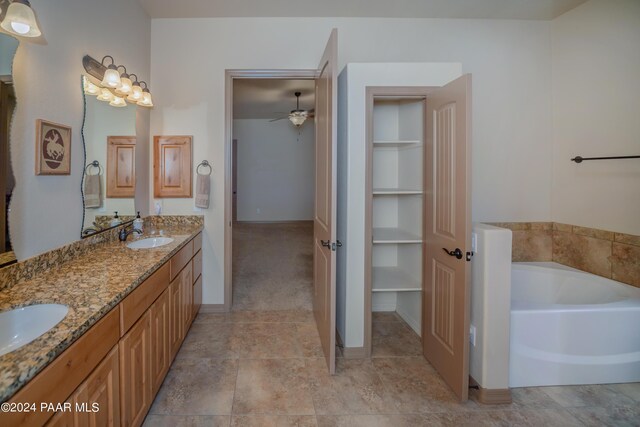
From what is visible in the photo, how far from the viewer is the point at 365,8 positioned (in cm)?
267

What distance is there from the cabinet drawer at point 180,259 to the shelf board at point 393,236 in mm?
1463

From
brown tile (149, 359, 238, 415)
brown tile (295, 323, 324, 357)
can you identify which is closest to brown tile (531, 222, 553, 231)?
brown tile (295, 323, 324, 357)

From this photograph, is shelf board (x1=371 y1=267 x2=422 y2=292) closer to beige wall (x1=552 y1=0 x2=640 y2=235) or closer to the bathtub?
the bathtub

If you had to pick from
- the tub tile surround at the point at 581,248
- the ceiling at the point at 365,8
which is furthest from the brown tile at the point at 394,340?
the ceiling at the point at 365,8

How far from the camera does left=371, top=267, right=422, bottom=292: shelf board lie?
8.12 ft

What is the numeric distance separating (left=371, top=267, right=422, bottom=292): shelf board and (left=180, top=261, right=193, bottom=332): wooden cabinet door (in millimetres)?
1445

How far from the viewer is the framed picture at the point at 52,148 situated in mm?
1538

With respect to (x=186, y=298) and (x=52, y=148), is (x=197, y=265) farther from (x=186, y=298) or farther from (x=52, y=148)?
(x=52, y=148)

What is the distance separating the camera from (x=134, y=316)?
4.64 feet

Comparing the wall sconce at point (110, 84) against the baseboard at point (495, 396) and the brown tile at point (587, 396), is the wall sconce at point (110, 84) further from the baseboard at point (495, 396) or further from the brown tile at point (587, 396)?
the brown tile at point (587, 396)

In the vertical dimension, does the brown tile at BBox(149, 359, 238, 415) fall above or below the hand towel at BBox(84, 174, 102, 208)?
below

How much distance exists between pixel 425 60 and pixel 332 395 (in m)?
2.91

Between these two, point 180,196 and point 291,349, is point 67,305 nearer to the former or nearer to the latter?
point 291,349

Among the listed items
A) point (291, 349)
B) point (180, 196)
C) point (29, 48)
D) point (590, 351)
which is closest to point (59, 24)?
point (29, 48)
